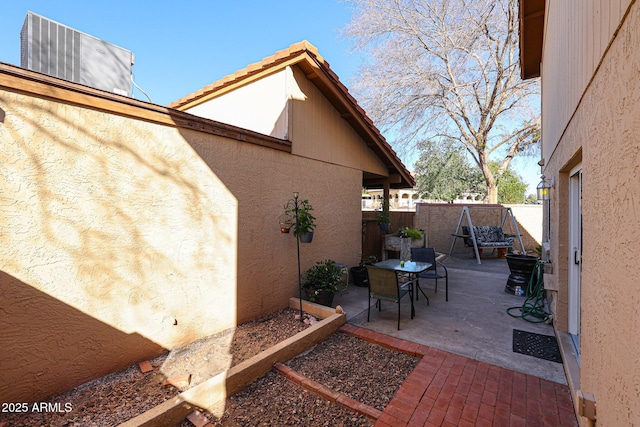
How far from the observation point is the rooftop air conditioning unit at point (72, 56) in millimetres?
3508

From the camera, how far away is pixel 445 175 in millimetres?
24516

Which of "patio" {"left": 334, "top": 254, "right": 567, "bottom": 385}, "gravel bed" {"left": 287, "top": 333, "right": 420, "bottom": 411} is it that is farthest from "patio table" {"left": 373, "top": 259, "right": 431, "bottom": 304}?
"gravel bed" {"left": 287, "top": 333, "right": 420, "bottom": 411}

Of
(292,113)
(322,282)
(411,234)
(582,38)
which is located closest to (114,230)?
(322,282)

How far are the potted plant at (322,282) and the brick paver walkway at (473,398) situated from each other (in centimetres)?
199

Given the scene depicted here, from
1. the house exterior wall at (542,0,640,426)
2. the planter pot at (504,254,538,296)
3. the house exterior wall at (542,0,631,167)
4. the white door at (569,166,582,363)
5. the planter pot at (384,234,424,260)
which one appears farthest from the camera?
the planter pot at (384,234,424,260)

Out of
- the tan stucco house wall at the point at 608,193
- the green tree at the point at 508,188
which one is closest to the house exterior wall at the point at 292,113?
the tan stucco house wall at the point at 608,193

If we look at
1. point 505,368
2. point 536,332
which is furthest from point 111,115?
point 536,332

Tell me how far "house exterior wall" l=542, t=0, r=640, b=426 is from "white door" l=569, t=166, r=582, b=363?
4.34ft

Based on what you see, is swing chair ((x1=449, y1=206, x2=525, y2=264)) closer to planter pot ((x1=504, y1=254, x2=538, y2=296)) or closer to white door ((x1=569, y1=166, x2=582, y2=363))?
planter pot ((x1=504, y1=254, x2=538, y2=296))

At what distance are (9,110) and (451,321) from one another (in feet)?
18.9

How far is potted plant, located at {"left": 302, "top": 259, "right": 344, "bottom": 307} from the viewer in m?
5.01

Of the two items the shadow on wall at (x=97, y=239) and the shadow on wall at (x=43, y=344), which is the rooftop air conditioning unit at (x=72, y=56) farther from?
the shadow on wall at (x=43, y=344)

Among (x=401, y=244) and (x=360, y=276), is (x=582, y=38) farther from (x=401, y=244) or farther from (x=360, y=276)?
(x=401, y=244)

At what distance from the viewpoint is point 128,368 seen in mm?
3162
